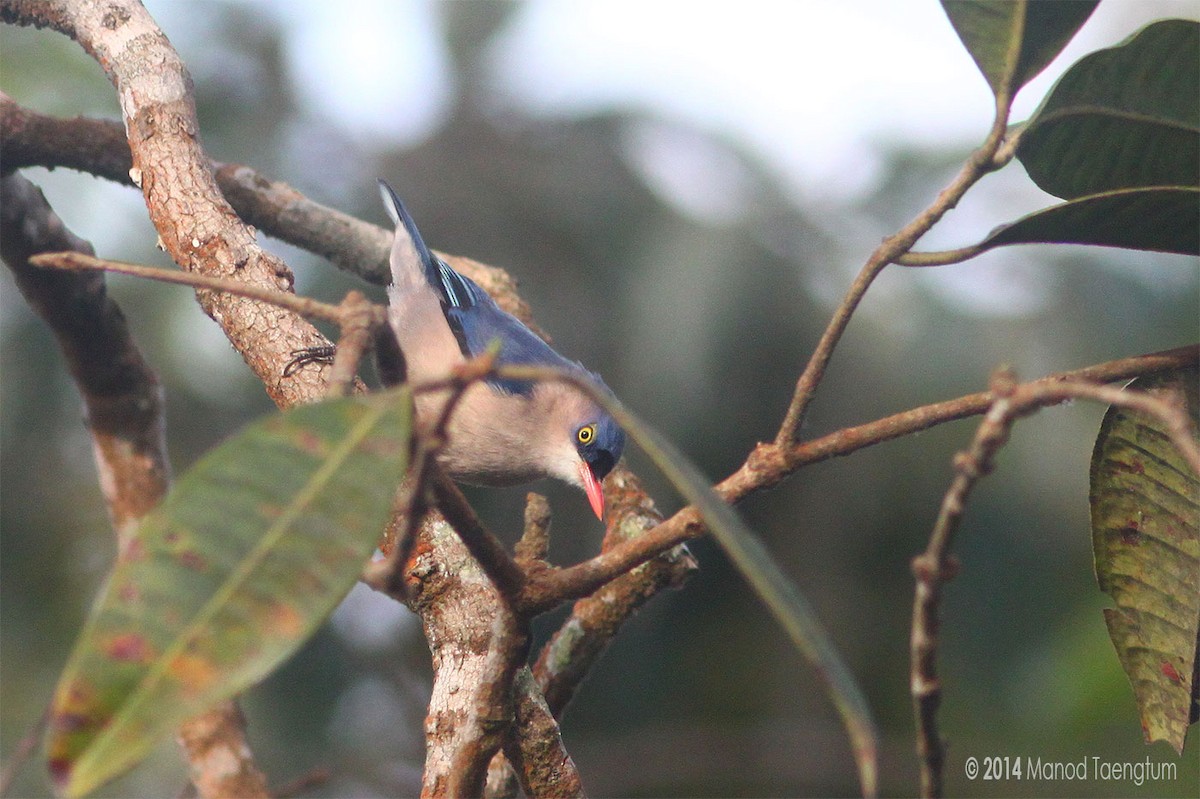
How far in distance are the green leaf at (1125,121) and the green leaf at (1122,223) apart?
70 millimetres

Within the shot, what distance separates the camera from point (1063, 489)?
9133 mm

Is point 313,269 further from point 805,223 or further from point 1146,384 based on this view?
point 1146,384

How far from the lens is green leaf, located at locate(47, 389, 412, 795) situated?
96 centimetres

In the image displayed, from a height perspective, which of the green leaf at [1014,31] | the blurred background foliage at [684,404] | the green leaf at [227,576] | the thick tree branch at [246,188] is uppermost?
the blurred background foliage at [684,404]

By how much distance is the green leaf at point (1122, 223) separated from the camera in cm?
164

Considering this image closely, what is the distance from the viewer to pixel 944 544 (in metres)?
0.98

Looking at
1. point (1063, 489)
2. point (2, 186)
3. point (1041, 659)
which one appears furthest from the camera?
point (1063, 489)

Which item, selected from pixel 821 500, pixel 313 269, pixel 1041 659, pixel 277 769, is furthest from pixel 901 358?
pixel 277 769

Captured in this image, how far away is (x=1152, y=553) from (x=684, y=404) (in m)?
7.79

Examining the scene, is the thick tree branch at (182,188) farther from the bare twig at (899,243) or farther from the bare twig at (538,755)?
the bare twig at (899,243)

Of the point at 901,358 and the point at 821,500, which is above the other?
the point at 901,358

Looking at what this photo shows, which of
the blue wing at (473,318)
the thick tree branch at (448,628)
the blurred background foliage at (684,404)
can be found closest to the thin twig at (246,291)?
the thick tree branch at (448,628)

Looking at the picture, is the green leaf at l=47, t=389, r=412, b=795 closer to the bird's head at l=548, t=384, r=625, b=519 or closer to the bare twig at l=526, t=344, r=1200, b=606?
the bare twig at l=526, t=344, r=1200, b=606

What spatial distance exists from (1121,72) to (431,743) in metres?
1.60
